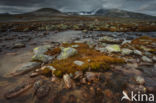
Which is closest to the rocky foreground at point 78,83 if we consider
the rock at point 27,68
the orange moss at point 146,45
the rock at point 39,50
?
the rock at point 27,68

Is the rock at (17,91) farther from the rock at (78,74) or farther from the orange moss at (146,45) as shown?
the orange moss at (146,45)

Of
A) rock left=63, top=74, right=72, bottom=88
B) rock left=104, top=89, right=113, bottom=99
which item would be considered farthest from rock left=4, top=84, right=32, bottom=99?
rock left=104, top=89, right=113, bottom=99

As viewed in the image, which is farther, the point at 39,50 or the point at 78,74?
the point at 39,50

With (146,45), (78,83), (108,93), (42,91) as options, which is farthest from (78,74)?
(146,45)

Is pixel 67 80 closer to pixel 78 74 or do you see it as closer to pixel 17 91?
pixel 78 74

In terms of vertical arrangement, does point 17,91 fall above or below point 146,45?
below

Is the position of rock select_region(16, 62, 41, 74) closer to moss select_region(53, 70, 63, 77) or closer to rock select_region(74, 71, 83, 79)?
moss select_region(53, 70, 63, 77)

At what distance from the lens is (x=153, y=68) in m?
4.34

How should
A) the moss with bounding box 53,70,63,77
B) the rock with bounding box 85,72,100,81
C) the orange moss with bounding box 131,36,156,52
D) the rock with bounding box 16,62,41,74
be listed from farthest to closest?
the orange moss with bounding box 131,36,156,52 < the rock with bounding box 16,62,41,74 < the moss with bounding box 53,70,63,77 < the rock with bounding box 85,72,100,81

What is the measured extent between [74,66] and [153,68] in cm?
449

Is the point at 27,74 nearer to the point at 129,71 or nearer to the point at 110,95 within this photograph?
the point at 110,95

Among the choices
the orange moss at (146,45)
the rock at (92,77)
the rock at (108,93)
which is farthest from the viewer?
the orange moss at (146,45)

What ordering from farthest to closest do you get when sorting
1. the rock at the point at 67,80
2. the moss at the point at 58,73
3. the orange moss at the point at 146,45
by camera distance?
the orange moss at the point at 146,45 → the moss at the point at 58,73 → the rock at the point at 67,80

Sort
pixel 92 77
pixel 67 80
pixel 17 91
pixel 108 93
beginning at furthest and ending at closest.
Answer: pixel 92 77
pixel 67 80
pixel 108 93
pixel 17 91
